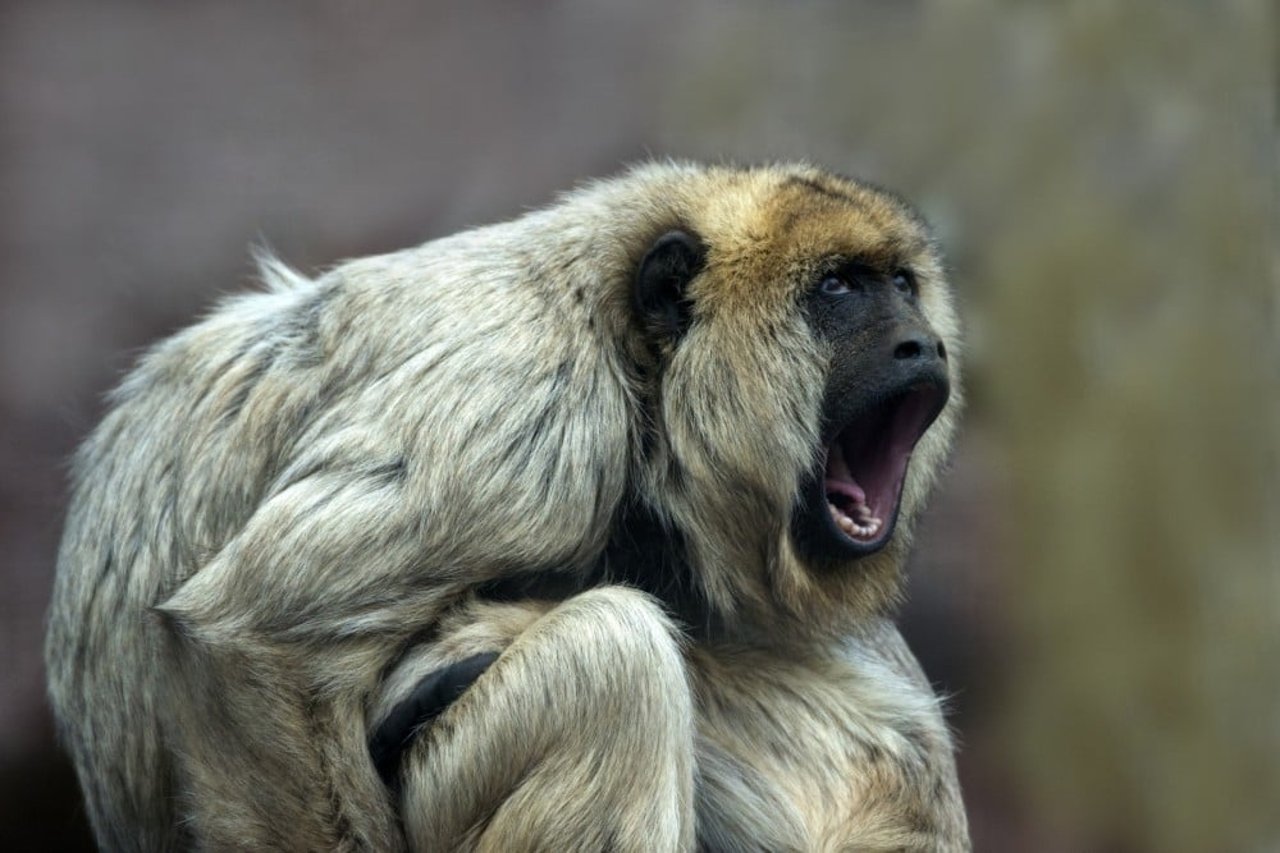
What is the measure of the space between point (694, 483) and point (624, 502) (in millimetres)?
202

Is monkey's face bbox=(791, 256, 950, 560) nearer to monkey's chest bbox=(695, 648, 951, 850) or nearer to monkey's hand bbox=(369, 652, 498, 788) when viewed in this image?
monkey's chest bbox=(695, 648, 951, 850)

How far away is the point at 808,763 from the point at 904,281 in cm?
143

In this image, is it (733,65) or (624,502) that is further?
(733,65)

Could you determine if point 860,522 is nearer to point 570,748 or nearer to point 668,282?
point 668,282

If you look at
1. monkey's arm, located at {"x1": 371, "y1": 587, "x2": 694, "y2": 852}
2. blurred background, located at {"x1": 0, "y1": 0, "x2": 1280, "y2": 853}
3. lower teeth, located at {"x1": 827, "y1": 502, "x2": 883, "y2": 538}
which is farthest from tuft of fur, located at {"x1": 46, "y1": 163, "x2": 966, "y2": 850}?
blurred background, located at {"x1": 0, "y1": 0, "x2": 1280, "y2": 853}

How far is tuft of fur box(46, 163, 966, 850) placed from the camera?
3830mm

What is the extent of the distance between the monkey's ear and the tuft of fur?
48mm

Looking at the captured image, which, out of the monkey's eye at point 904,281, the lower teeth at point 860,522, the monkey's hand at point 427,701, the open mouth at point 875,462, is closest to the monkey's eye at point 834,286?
the monkey's eye at point 904,281

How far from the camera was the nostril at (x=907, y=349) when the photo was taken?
433cm

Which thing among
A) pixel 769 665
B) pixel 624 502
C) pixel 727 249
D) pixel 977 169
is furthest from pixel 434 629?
pixel 977 169

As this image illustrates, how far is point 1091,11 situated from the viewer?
7.92 meters

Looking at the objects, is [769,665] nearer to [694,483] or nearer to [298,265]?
[694,483]

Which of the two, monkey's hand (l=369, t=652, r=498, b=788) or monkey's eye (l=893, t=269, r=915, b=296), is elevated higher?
monkey's eye (l=893, t=269, r=915, b=296)

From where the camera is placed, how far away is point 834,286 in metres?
4.50
